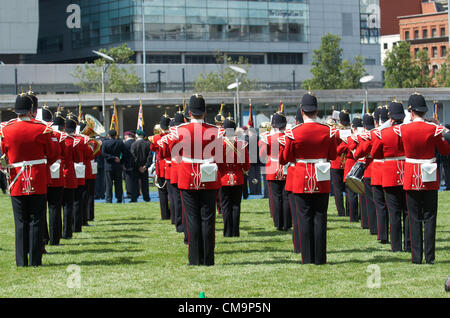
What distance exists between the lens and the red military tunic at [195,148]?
10688mm

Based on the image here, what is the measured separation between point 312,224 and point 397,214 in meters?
1.69

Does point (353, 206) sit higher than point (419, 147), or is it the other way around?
point (419, 147)

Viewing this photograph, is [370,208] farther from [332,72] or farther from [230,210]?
[332,72]

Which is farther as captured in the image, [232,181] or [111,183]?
[111,183]

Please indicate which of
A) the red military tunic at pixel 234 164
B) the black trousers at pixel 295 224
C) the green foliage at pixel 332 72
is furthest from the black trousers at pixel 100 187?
the green foliage at pixel 332 72

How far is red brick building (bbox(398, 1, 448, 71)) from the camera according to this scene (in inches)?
4500

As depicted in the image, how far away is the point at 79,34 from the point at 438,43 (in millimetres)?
52179

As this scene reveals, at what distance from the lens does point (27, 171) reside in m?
11.0

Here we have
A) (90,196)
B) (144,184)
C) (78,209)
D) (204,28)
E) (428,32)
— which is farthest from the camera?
(428,32)

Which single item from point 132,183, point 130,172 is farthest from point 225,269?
point 130,172

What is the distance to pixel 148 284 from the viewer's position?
9.51 meters

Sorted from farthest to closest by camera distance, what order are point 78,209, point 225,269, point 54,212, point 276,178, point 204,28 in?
point 204,28, point 78,209, point 276,178, point 54,212, point 225,269

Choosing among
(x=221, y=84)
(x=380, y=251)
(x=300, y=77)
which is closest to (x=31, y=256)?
(x=380, y=251)
